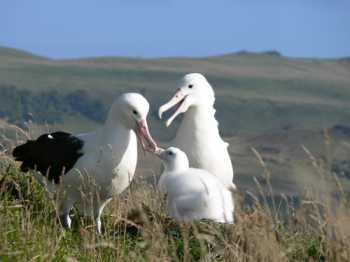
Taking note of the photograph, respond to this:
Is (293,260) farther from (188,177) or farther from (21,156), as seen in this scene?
(21,156)

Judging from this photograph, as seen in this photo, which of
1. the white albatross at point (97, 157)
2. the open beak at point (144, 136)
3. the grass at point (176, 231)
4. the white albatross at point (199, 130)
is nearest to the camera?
the grass at point (176, 231)

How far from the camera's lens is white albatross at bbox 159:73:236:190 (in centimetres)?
940

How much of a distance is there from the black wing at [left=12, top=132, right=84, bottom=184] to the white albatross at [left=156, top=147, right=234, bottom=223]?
67 cm

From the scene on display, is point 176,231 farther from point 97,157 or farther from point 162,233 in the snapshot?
point 162,233

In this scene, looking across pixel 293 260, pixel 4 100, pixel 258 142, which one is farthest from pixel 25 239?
pixel 4 100

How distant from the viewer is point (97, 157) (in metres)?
7.38

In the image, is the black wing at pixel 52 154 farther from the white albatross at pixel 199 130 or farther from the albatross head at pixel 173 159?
the white albatross at pixel 199 130

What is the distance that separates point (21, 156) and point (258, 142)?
152 meters

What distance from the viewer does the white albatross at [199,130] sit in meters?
9.40

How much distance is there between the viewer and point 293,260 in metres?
6.30

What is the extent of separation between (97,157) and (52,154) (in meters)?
0.44

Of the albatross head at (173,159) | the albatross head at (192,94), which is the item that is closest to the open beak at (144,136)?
the albatross head at (173,159)

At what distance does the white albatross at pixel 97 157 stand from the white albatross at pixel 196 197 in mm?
427

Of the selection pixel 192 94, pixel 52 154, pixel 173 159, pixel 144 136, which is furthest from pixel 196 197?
pixel 192 94
